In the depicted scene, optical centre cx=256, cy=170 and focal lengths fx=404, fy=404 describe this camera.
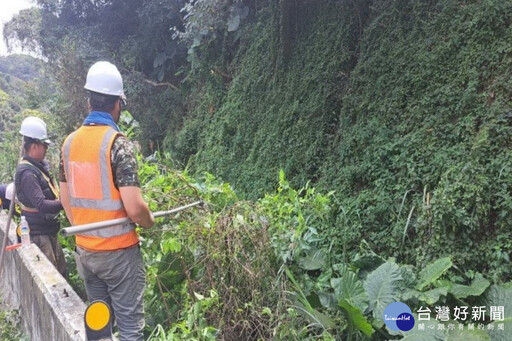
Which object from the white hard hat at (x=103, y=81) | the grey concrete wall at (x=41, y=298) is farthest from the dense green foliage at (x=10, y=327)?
the white hard hat at (x=103, y=81)

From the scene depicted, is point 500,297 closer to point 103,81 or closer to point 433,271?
point 433,271

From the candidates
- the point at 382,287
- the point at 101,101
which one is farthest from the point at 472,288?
A: the point at 101,101

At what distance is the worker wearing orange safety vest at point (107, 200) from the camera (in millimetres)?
2395

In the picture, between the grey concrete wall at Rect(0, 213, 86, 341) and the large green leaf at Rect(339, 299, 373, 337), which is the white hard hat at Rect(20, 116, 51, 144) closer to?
the grey concrete wall at Rect(0, 213, 86, 341)

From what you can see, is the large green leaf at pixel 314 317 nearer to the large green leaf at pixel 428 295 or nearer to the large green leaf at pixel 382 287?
the large green leaf at pixel 382 287

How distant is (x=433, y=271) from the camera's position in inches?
113

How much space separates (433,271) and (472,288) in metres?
0.26

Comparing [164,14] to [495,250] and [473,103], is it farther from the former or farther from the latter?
[495,250]

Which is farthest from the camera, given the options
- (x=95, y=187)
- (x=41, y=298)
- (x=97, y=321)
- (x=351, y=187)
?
(x=351, y=187)

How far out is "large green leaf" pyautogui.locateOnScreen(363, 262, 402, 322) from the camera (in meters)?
2.77

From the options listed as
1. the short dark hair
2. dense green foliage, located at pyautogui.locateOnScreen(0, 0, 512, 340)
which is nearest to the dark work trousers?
dense green foliage, located at pyautogui.locateOnScreen(0, 0, 512, 340)

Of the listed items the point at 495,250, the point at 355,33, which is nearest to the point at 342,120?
the point at 355,33

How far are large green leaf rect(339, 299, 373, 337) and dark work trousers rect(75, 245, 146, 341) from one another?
1.33 meters

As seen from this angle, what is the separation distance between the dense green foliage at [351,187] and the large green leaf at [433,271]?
0.01m
